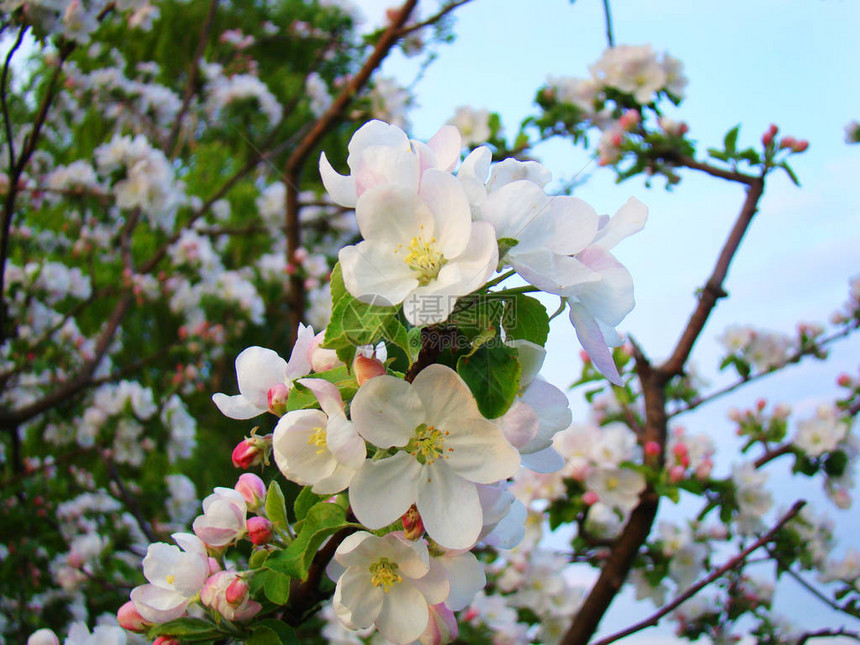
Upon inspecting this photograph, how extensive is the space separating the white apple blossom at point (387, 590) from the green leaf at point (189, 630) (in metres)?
0.14

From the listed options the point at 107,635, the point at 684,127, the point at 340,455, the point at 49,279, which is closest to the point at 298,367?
the point at 340,455

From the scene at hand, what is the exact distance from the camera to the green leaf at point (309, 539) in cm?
61

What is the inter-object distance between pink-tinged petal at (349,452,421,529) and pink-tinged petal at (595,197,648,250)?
0.25 metres

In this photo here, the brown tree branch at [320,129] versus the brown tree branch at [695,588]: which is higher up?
the brown tree branch at [320,129]

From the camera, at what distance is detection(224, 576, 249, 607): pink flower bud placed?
0.64m

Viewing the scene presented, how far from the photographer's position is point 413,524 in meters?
0.58

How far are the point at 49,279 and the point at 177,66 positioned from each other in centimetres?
713

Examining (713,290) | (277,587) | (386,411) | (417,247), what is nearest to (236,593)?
(277,587)

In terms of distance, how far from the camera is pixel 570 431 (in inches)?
65.5

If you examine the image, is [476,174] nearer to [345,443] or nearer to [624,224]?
[624,224]

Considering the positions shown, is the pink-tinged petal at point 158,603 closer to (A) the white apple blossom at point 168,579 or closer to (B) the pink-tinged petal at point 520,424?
(A) the white apple blossom at point 168,579

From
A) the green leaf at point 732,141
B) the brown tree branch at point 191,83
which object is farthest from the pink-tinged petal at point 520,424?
the brown tree branch at point 191,83

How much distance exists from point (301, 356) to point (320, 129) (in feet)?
6.98

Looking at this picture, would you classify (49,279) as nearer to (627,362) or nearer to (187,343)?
(187,343)
